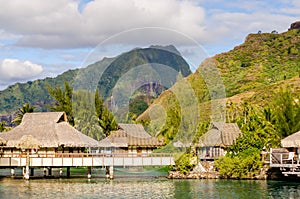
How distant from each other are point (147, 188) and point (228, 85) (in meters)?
60.5

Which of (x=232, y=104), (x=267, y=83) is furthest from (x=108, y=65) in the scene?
(x=267, y=83)

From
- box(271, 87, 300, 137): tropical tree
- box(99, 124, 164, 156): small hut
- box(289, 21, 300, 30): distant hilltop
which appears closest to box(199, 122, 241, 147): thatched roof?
box(271, 87, 300, 137): tropical tree

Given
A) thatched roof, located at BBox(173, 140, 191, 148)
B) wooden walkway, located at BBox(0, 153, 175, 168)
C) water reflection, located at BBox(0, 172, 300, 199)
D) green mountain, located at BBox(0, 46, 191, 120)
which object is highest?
green mountain, located at BBox(0, 46, 191, 120)

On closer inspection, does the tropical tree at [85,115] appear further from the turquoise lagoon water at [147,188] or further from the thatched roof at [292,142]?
the thatched roof at [292,142]

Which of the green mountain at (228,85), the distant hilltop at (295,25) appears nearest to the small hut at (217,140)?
the green mountain at (228,85)

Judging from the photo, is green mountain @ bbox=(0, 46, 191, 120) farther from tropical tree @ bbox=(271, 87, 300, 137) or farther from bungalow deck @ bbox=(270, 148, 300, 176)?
bungalow deck @ bbox=(270, 148, 300, 176)

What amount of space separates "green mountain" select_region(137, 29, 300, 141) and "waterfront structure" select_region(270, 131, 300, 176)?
13.8 metres

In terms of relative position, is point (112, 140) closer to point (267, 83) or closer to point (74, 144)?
point (74, 144)

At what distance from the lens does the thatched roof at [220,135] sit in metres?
44.6

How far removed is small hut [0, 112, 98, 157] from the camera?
41.0m

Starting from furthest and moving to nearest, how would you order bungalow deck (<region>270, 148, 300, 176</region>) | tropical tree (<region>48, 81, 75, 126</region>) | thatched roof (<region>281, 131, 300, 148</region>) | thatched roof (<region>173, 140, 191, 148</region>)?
1. tropical tree (<region>48, 81, 75, 126</region>)
2. thatched roof (<region>173, 140, 191, 148</region>)
3. thatched roof (<region>281, 131, 300, 148</region>)
4. bungalow deck (<region>270, 148, 300, 176</region>)

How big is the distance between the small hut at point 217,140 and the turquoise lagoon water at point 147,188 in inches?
278

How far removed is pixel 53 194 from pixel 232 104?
47886mm

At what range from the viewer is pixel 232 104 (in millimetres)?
74250
